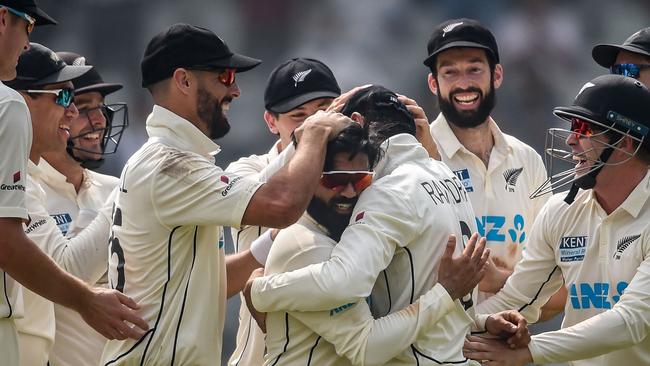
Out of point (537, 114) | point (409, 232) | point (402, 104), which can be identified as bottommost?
point (537, 114)

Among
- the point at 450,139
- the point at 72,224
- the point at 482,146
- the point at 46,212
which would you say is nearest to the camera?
the point at 46,212

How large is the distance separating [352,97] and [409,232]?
0.67 metres

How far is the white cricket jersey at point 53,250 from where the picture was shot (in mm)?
5340

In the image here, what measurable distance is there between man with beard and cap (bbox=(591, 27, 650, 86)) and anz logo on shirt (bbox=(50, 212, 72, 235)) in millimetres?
2984

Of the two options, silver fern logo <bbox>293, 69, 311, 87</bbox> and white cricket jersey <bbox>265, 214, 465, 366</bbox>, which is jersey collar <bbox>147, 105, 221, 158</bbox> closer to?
white cricket jersey <bbox>265, 214, 465, 366</bbox>

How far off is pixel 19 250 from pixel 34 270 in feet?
0.31

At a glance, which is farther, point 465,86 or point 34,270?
point 465,86

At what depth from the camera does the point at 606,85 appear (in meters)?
5.28

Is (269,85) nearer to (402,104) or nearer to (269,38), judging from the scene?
(402,104)

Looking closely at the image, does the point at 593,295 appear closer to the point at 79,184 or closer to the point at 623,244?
the point at 623,244

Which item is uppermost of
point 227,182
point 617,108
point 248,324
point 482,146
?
point 617,108

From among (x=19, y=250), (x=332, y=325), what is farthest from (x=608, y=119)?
(x=19, y=250)

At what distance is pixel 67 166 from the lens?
20.2 ft

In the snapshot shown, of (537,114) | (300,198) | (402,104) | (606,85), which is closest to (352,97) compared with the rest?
(402,104)
